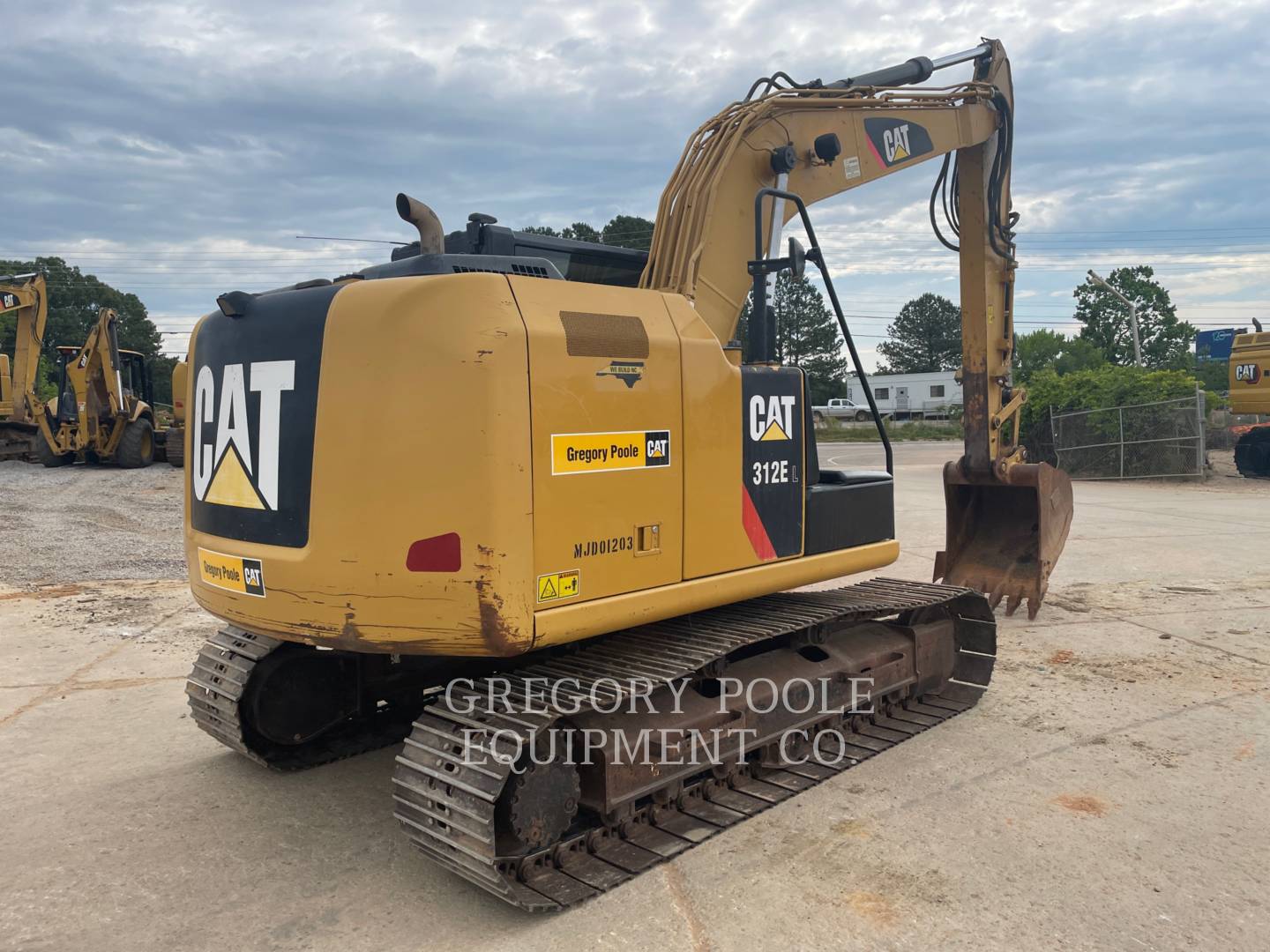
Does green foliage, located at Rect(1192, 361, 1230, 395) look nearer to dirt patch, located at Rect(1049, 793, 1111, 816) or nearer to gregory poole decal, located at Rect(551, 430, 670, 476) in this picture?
dirt patch, located at Rect(1049, 793, 1111, 816)

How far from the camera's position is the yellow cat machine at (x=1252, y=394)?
20.1 meters

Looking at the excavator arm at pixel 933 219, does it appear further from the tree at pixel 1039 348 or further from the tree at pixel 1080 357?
the tree at pixel 1039 348

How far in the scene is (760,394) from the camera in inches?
170

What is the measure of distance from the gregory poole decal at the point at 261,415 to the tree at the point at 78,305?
210 feet

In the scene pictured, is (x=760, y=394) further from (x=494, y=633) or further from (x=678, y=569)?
(x=494, y=633)

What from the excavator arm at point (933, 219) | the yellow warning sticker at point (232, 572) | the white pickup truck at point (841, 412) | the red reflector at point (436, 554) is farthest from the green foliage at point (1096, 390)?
the white pickup truck at point (841, 412)

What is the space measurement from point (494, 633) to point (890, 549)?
2.69 meters

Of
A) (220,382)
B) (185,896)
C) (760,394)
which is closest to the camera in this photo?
(185,896)

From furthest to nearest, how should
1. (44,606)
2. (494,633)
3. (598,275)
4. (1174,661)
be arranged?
(44,606), (1174,661), (598,275), (494,633)

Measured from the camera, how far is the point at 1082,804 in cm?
421

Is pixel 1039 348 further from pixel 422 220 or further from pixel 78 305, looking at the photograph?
pixel 422 220

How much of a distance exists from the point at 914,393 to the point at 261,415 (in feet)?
240

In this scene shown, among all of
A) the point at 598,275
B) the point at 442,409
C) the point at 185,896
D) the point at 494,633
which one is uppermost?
the point at 598,275

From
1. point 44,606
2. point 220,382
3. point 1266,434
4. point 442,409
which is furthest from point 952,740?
point 1266,434
